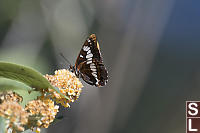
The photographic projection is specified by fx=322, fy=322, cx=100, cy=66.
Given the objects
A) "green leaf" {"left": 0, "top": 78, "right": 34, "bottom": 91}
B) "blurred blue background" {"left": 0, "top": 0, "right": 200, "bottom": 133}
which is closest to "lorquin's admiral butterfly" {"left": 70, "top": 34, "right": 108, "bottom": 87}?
"green leaf" {"left": 0, "top": 78, "right": 34, "bottom": 91}

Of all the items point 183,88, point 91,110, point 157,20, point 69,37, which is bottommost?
point 91,110

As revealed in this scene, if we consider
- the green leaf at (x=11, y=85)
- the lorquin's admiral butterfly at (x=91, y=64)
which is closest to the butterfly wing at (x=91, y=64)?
the lorquin's admiral butterfly at (x=91, y=64)

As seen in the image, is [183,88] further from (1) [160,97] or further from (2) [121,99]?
(2) [121,99]

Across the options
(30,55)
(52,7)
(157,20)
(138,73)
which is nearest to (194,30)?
(157,20)

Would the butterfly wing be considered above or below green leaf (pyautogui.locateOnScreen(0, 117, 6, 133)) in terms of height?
above

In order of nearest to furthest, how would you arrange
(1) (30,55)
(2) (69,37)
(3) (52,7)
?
1. (1) (30,55)
2. (2) (69,37)
3. (3) (52,7)

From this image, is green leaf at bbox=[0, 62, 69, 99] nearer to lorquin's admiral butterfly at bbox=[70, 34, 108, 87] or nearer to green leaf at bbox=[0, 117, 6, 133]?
green leaf at bbox=[0, 117, 6, 133]
